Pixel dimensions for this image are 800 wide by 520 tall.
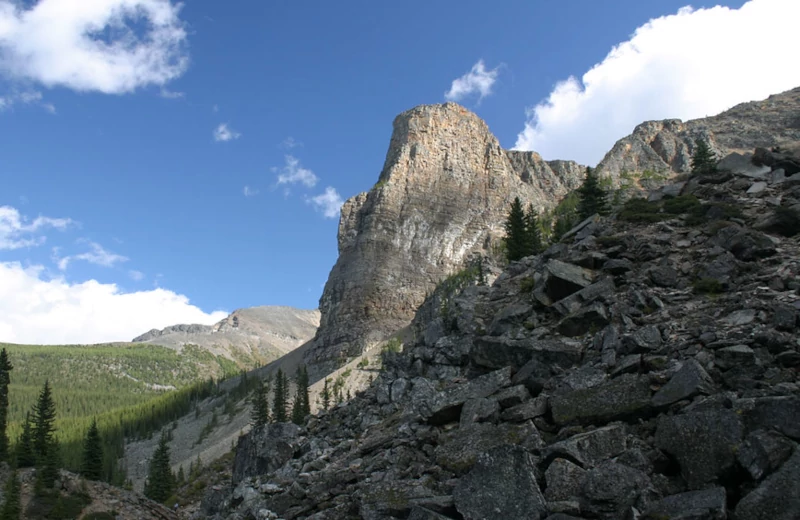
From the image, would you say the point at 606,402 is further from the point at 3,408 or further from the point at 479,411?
the point at 3,408

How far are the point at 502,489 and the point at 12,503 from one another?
4887cm

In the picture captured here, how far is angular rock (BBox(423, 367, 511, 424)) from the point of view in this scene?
19.1 metres

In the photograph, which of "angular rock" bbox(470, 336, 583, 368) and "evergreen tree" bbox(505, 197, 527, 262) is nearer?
"angular rock" bbox(470, 336, 583, 368)

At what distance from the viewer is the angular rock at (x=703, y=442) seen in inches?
445

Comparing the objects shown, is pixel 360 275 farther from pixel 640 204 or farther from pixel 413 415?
pixel 413 415

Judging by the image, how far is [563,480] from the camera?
40.4ft

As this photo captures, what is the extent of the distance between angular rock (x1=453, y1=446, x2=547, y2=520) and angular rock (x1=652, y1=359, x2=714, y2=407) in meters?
4.05

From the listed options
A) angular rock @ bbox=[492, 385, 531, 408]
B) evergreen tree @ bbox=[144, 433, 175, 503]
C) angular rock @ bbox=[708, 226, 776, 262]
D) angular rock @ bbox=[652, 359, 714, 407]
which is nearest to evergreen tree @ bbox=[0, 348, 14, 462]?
evergreen tree @ bbox=[144, 433, 175, 503]

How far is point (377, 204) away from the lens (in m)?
199

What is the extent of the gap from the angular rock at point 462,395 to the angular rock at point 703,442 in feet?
24.1

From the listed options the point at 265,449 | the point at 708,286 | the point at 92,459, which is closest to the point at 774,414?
the point at 708,286

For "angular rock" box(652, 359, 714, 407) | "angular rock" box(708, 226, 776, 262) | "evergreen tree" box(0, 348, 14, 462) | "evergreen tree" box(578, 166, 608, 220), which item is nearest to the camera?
"angular rock" box(652, 359, 714, 407)

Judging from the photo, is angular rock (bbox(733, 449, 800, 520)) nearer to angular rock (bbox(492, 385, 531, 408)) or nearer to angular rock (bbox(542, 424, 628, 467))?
angular rock (bbox(542, 424, 628, 467))

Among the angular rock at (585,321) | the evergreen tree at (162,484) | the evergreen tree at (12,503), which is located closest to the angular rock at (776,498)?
the angular rock at (585,321)
